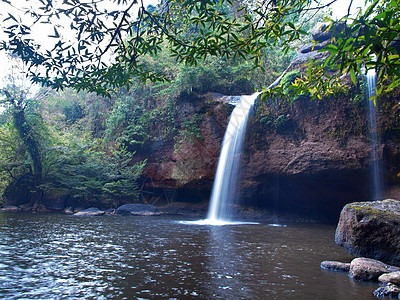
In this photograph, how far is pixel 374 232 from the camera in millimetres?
5777

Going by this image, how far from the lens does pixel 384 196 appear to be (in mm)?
12945

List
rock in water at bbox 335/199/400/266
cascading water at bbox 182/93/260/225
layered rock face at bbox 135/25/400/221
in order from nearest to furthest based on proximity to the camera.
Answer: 1. rock in water at bbox 335/199/400/266
2. layered rock face at bbox 135/25/400/221
3. cascading water at bbox 182/93/260/225

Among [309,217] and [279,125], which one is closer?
[279,125]

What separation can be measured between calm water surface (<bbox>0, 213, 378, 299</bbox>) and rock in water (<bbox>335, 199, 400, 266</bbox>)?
2.65 feet

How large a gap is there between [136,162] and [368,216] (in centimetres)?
1668

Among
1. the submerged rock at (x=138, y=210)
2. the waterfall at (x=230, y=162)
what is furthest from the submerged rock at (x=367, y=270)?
the submerged rock at (x=138, y=210)

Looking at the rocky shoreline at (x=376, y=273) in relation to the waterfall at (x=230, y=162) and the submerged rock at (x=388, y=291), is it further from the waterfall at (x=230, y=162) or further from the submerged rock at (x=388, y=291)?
the waterfall at (x=230, y=162)

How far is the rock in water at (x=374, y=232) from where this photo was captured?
18.5 ft

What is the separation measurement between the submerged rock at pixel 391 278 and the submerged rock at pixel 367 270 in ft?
0.45

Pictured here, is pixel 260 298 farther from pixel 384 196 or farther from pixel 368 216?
pixel 384 196

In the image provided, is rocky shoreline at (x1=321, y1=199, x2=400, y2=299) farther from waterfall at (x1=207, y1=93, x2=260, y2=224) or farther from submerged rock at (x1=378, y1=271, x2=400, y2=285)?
waterfall at (x1=207, y1=93, x2=260, y2=224)

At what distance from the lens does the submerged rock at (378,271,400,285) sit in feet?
14.9

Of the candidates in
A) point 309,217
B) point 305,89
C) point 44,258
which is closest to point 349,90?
point 309,217

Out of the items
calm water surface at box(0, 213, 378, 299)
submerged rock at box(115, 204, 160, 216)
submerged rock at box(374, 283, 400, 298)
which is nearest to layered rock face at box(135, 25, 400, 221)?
submerged rock at box(115, 204, 160, 216)
